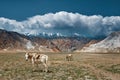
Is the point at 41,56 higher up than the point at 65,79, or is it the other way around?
the point at 41,56

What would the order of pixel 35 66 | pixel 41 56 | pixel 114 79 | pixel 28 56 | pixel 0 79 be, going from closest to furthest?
1. pixel 0 79
2. pixel 114 79
3. pixel 41 56
4. pixel 35 66
5. pixel 28 56

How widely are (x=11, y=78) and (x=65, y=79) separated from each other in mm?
5694

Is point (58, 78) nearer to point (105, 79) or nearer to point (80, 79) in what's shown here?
point (80, 79)

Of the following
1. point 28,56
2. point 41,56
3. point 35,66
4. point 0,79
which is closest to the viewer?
point 0,79

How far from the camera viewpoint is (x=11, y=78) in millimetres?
32875

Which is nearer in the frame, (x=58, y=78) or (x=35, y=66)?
(x=58, y=78)

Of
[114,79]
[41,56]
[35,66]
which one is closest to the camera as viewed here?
[114,79]

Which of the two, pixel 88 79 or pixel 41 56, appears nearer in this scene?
pixel 88 79

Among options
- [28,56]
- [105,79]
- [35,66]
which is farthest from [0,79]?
[28,56]

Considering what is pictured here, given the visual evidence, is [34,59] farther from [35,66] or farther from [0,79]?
[0,79]

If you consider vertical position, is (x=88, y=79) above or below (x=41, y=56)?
below

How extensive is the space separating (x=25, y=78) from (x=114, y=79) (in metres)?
9.74

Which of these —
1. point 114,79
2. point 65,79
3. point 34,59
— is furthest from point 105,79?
point 34,59

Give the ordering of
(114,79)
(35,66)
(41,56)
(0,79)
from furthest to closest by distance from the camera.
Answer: (35,66) → (41,56) → (114,79) → (0,79)
